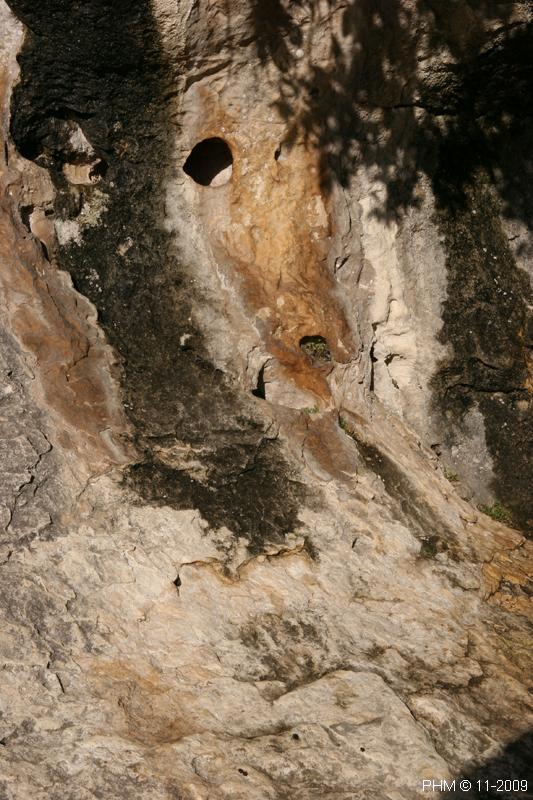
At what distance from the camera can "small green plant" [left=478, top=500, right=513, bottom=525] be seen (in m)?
4.65

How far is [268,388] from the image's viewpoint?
4520 millimetres

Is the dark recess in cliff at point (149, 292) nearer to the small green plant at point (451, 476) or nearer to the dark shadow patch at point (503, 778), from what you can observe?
the small green plant at point (451, 476)

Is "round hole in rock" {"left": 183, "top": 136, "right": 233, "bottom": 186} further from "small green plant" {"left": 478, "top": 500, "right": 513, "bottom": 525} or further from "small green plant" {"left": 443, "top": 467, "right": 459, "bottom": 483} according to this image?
"small green plant" {"left": 478, "top": 500, "right": 513, "bottom": 525}

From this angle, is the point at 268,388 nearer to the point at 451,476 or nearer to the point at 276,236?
the point at 276,236

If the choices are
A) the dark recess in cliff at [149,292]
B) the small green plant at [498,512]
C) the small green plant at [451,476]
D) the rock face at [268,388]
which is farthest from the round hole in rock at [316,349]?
the small green plant at [498,512]

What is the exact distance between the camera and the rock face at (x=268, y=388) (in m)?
3.54

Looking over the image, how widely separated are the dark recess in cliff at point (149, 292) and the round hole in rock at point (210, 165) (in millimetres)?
→ 223

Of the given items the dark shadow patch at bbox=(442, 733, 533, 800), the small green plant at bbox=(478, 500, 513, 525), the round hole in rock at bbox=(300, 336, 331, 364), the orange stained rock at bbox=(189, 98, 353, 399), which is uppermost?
the orange stained rock at bbox=(189, 98, 353, 399)

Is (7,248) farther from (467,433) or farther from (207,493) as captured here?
(467,433)

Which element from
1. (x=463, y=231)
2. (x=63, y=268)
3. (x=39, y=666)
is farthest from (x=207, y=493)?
(x=463, y=231)

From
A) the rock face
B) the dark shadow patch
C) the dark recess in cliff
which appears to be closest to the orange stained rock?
the rock face

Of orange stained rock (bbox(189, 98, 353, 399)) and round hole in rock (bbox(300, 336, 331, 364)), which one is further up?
orange stained rock (bbox(189, 98, 353, 399))

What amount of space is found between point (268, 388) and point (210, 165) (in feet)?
4.34

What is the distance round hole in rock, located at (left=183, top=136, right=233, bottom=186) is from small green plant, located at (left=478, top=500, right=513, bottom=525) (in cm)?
247
